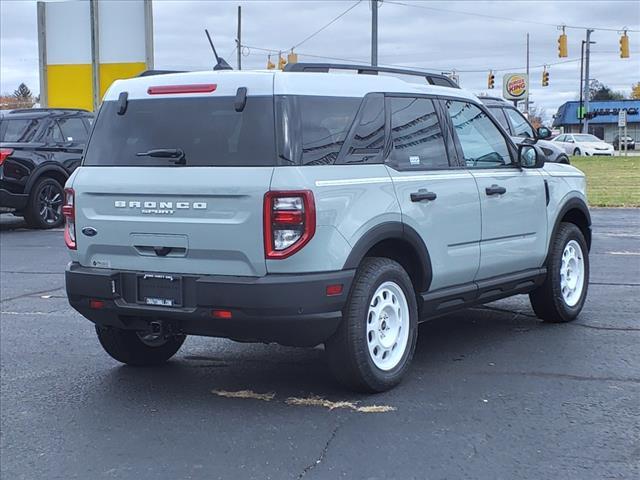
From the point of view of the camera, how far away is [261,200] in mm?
4699

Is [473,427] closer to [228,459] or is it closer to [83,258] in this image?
[228,459]

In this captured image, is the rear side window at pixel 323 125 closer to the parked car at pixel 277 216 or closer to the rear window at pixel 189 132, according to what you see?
the parked car at pixel 277 216

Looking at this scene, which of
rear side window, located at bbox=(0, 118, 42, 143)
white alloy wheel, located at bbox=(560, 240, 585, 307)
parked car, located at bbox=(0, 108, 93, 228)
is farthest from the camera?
rear side window, located at bbox=(0, 118, 42, 143)

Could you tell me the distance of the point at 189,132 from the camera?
201 inches

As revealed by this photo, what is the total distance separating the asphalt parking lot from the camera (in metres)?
4.20

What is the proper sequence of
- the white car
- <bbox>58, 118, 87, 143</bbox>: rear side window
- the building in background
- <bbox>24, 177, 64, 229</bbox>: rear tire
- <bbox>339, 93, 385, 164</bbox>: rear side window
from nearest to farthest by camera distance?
<bbox>339, 93, 385, 164</bbox>: rear side window < <bbox>24, 177, 64, 229</bbox>: rear tire < <bbox>58, 118, 87, 143</bbox>: rear side window < the white car < the building in background

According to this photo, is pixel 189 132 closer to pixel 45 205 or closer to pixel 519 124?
pixel 45 205

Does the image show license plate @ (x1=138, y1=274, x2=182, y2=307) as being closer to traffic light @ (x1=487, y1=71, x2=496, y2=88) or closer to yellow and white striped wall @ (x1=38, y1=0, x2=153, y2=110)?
yellow and white striped wall @ (x1=38, y1=0, x2=153, y2=110)

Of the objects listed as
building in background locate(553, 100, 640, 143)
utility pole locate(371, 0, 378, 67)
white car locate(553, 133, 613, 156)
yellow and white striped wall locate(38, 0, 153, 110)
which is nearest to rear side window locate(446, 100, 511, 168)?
utility pole locate(371, 0, 378, 67)

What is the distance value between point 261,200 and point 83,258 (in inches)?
54.3

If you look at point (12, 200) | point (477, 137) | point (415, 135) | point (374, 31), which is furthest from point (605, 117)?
point (415, 135)

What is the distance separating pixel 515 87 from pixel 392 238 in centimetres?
4072

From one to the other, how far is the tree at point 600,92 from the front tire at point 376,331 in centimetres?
10441

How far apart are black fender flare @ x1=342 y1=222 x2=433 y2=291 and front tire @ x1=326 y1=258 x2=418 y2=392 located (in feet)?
0.49
